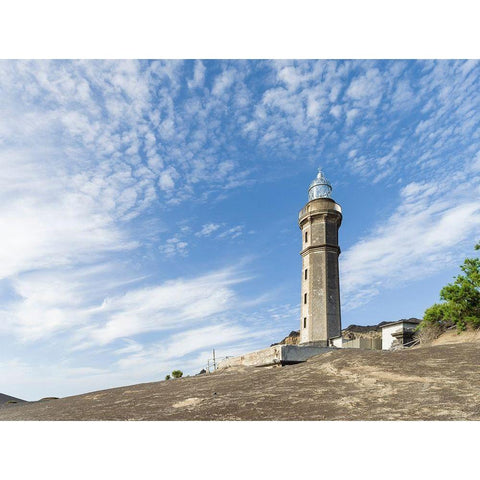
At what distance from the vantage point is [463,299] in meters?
22.0

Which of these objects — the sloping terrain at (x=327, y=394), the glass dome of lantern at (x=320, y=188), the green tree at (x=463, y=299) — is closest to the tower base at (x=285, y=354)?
the sloping terrain at (x=327, y=394)

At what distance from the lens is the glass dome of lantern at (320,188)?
3309 centimetres

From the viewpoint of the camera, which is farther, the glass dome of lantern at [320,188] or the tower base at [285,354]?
the glass dome of lantern at [320,188]

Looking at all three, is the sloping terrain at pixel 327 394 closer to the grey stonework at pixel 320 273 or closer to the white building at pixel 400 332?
the white building at pixel 400 332

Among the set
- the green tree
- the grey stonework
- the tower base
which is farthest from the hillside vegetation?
the tower base

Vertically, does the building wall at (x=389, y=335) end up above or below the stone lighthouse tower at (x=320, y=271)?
below

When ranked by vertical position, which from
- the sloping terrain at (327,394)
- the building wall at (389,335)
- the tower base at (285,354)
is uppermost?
the building wall at (389,335)

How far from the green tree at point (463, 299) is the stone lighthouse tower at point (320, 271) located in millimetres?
7309

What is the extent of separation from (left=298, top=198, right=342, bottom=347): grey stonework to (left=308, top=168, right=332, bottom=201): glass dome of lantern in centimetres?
129

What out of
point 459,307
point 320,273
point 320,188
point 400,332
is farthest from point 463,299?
point 320,188

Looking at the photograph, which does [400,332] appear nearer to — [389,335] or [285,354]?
[389,335]

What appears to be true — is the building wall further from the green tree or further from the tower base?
the tower base

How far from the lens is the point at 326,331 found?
91.5 feet

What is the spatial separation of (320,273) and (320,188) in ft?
25.7
